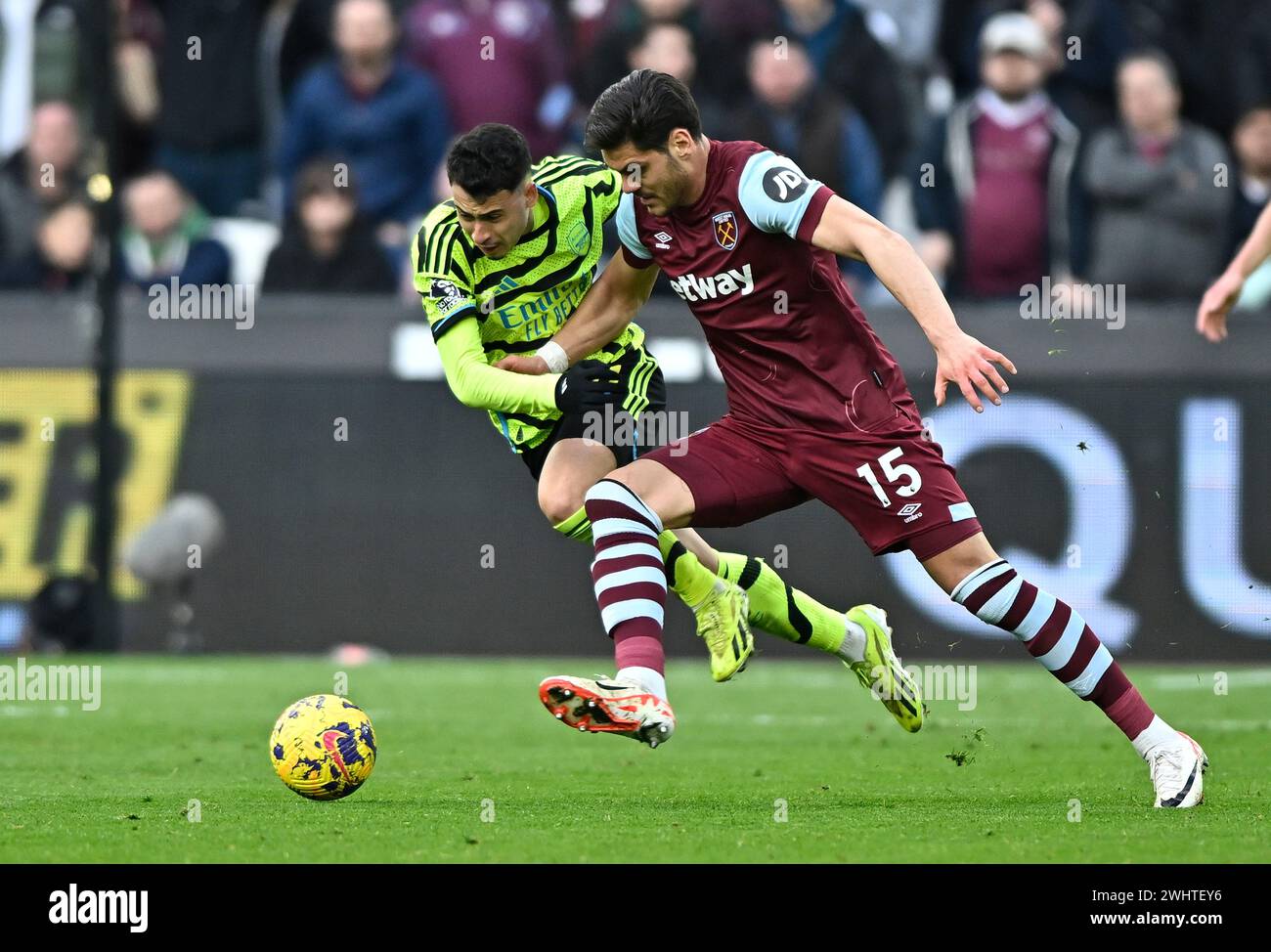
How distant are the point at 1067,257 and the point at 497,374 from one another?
267 inches

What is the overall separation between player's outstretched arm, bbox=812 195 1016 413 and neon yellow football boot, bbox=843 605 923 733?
169cm

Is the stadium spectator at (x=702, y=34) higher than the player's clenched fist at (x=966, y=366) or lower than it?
higher

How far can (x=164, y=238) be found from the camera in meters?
13.4

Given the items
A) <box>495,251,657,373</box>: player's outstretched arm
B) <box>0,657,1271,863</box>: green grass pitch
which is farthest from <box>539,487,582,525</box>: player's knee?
<box>0,657,1271,863</box>: green grass pitch

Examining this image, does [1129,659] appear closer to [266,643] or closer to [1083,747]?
[1083,747]

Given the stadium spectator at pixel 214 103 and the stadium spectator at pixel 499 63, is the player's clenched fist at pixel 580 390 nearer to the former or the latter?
the stadium spectator at pixel 499 63

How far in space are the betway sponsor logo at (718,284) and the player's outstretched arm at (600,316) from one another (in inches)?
16.3

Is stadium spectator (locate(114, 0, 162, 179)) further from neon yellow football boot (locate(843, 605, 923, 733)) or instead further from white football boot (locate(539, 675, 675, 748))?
white football boot (locate(539, 675, 675, 748))

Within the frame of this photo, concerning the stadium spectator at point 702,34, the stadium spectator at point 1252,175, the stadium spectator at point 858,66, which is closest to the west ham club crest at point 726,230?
the stadium spectator at point 702,34

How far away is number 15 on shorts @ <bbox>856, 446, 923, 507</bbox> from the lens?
6.44 m

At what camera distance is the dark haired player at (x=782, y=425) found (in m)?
6.29

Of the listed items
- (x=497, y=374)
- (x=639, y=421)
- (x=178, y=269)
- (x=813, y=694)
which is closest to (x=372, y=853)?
(x=497, y=374)

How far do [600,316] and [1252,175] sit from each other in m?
7.16

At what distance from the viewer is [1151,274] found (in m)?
12.7
